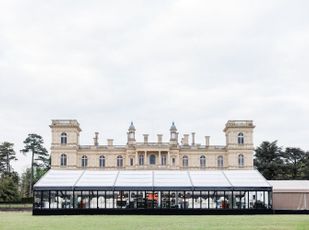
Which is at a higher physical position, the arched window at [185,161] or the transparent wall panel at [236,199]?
the arched window at [185,161]

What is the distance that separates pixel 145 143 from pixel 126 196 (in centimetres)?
4755

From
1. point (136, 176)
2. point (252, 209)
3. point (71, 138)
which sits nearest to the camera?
point (252, 209)

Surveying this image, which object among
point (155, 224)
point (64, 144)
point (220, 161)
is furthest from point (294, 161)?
point (155, 224)

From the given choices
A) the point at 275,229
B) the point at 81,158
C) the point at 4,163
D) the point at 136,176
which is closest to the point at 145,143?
the point at 81,158

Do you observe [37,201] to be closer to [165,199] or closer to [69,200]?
[69,200]

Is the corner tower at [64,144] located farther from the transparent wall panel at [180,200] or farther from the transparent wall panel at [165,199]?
the transparent wall panel at [180,200]

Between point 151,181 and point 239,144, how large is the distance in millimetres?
47984

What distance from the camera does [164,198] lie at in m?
30.2

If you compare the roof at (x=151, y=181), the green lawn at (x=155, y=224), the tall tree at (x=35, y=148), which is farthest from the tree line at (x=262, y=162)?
the green lawn at (x=155, y=224)

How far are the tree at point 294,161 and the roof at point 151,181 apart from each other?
4244 centimetres

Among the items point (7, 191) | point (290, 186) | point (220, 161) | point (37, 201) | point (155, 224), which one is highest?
point (220, 161)

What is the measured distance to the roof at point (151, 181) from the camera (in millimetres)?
30031

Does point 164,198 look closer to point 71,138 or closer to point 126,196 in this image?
point 126,196

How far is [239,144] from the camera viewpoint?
77.6 meters
